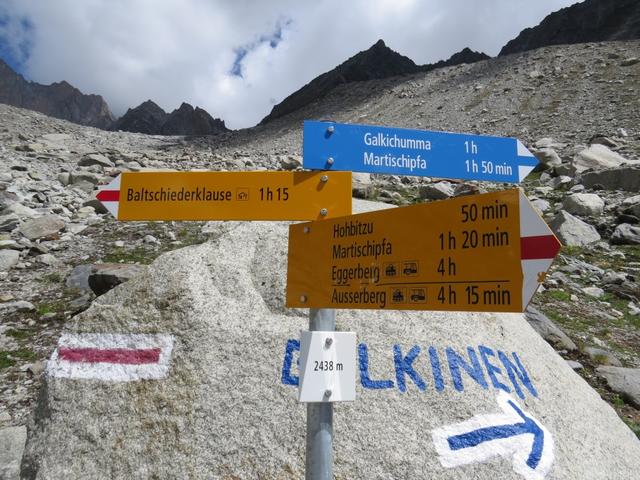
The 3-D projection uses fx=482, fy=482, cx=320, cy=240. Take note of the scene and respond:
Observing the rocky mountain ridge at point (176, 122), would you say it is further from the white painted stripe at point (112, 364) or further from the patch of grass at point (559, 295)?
the white painted stripe at point (112, 364)

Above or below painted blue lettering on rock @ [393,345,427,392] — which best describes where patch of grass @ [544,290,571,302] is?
above

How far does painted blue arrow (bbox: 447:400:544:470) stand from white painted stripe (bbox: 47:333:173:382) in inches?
81.5

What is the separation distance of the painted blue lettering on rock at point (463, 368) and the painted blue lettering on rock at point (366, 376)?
48 cm

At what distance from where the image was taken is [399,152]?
8.84 feet

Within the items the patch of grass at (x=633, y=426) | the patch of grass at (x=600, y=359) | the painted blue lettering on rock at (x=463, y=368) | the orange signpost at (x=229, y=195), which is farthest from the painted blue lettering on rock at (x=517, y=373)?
the patch of grass at (x=600, y=359)

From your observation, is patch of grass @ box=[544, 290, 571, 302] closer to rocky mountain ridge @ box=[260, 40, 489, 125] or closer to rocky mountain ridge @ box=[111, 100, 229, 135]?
rocky mountain ridge @ box=[260, 40, 489, 125]

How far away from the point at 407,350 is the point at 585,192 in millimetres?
13008

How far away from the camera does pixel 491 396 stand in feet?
11.2

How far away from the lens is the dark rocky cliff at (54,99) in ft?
521

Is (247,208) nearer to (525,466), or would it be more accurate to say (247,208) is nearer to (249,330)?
(249,330)

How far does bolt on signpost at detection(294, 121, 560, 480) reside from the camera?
1.74 meters

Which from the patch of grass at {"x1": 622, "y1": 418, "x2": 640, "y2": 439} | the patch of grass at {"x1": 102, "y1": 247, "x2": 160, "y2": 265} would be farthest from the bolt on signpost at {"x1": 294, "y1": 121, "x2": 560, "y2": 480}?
the patch of grass at {"x1": 102, "y1": 247, "x2": 160, "y2": 265}

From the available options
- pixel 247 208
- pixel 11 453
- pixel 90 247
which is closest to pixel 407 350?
pixel 247 208

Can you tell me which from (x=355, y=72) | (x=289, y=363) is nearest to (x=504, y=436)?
(x=289, y=363)
